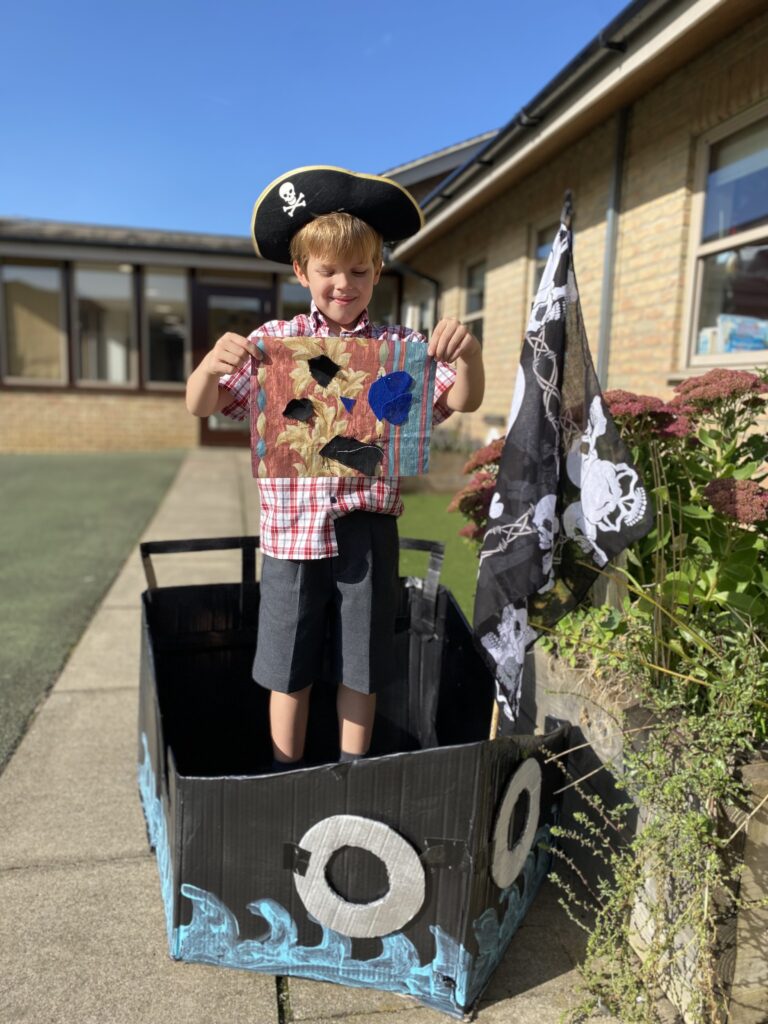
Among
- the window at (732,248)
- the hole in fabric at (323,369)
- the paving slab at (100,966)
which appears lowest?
the paving slab at (100,966)

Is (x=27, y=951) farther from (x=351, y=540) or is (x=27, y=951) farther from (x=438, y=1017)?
(x=351, y=540)

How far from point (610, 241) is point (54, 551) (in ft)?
16.8

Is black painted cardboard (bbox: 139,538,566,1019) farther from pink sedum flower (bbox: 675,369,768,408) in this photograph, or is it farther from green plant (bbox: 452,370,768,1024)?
pink sedum flower (bbox: 675,369,768,408)

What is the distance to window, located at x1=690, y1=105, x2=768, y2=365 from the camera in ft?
15.2

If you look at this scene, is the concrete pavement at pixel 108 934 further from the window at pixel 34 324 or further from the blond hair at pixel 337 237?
the window at pixel 34 324

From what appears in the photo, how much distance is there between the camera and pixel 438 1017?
1552 millimetres

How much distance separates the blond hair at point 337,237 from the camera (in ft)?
5.54

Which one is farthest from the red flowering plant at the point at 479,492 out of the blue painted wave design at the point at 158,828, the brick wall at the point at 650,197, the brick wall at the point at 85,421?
the brick wall at the point at 85,421

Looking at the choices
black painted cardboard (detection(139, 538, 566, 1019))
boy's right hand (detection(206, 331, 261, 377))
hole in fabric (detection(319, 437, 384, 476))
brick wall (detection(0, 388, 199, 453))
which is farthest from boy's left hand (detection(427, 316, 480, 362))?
brick wall (detection(0, 388, 199, 453))

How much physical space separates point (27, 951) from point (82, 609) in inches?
116

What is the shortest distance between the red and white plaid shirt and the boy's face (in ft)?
0.14

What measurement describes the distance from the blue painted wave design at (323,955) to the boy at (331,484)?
19.6 inches

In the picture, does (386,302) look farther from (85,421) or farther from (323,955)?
(323,955)

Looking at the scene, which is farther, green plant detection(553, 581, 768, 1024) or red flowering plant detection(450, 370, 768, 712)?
red flowering plant detection(450, 370, 768, 712)
